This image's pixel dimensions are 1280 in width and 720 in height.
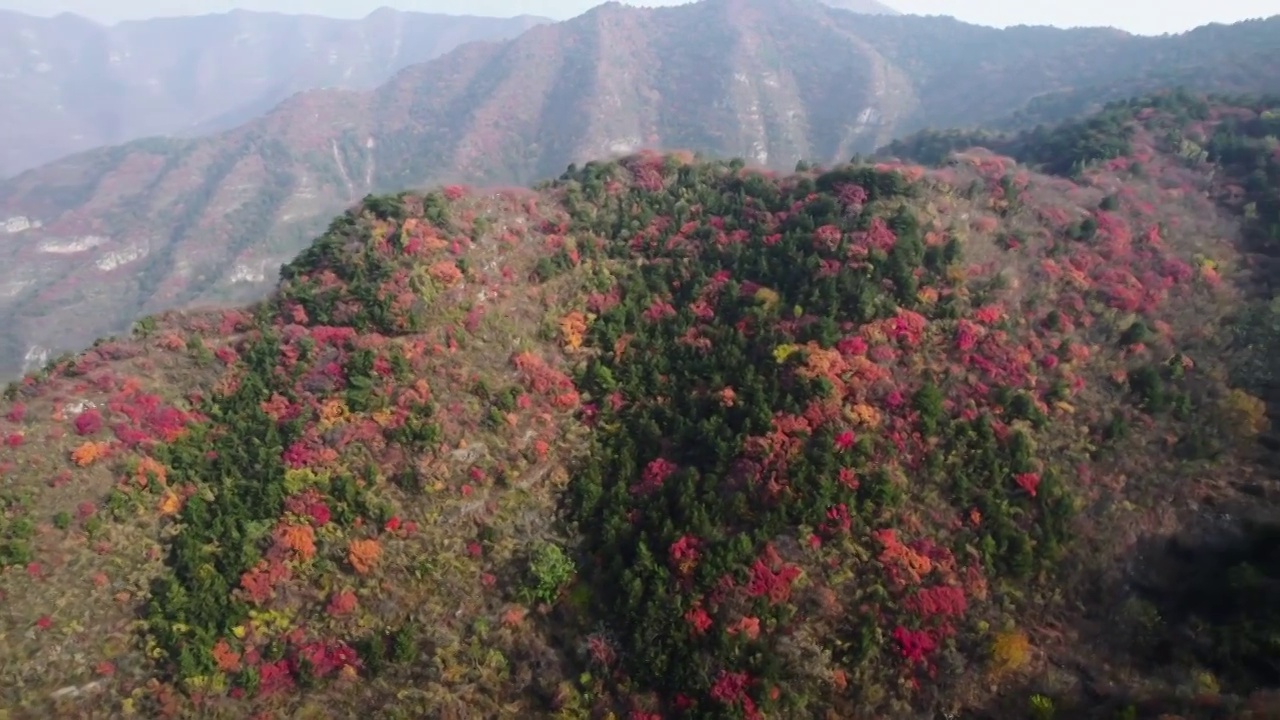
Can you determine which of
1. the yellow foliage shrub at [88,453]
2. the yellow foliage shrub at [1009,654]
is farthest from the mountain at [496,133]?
the yellow foliage shrub at [1009,654]

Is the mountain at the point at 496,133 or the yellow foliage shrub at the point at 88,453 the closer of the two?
the yellow foliage shrub at the point at 88,453

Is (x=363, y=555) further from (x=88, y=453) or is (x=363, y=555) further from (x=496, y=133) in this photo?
(x=496, y=133)

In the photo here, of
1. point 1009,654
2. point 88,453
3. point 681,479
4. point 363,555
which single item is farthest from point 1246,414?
point 88,453

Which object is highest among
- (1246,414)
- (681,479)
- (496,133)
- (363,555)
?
(1246,414)

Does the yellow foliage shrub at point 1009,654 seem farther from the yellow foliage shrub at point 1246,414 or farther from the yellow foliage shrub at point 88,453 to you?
the yellow foliage shrub at point 88,453

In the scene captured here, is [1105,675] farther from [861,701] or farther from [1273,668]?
[861,701]

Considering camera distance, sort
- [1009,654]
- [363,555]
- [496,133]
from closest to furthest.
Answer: [1009,654] → [363,555] → [496,133]

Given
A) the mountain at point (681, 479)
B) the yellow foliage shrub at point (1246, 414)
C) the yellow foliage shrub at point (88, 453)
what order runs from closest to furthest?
the mountain at point (681, 479) → the yellow foliage shrub at point (88, 453) → the yellow foliage shrub at point (1246, 414)
